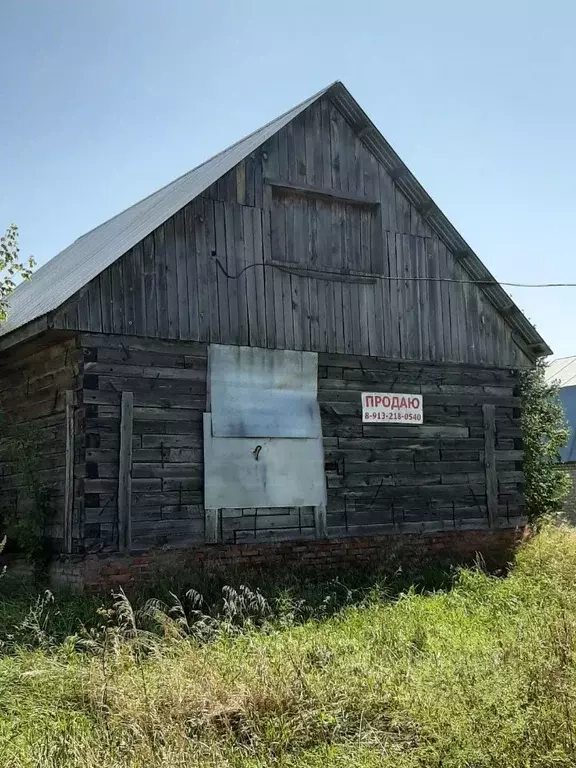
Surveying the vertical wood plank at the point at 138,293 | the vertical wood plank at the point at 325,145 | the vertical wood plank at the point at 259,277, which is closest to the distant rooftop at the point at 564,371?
the vertical wood plank at the point at 325,145

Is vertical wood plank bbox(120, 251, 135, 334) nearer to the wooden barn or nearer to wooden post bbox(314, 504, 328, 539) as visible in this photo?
the wooden barn

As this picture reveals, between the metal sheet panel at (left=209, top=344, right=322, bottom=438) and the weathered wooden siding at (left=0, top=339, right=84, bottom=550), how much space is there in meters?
1.93

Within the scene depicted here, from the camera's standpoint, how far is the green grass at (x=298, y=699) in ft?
19.5

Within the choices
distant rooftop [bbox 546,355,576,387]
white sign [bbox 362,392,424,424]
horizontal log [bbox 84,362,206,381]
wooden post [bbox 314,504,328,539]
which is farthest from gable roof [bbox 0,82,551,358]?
distant rooftop [bbox 546,355,576,387]

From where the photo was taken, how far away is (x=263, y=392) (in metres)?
12.6

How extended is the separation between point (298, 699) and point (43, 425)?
6.66 meters

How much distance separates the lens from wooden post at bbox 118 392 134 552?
11.1 m

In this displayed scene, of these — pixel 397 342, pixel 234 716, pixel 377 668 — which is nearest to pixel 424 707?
pixel 377 668

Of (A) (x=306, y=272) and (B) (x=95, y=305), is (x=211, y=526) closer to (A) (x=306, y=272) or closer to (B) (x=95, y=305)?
(B) (x=95, y=305)

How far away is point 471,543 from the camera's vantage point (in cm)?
1465

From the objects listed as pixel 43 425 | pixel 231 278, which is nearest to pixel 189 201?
Answer: pixel 231 278

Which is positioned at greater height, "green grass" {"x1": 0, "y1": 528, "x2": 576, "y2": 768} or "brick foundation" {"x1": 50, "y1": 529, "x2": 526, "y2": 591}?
"brick foundation" {"x1": 50, "y1": 529, "x2": 526, "y2": 591}

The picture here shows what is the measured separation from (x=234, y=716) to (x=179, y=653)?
125 cm

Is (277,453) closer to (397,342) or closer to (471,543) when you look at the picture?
(397,342)
